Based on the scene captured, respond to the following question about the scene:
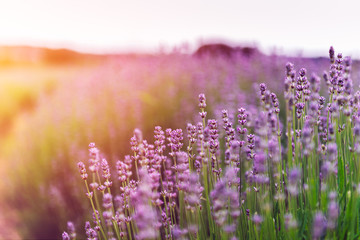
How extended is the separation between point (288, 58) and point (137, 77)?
10.4ft

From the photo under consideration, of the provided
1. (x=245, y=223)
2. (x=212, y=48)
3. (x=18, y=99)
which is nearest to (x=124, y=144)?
(x=245, y=223)

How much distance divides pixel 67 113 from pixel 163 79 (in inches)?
66.8

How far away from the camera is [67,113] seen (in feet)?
19.6

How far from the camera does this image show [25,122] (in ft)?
22.5

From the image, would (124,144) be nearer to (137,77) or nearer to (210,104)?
(210,104)

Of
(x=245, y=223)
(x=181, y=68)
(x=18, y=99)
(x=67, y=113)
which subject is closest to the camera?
(x=245, y=223)

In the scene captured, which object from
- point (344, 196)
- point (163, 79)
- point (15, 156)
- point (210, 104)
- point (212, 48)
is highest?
point (212, 48)

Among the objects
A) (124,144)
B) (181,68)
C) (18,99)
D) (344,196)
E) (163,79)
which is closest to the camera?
(344,196)

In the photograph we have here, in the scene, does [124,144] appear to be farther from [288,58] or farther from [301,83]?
[288,58]

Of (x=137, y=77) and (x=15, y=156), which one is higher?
(x=137, y=77)

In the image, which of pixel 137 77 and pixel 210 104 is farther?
pixel 137 77

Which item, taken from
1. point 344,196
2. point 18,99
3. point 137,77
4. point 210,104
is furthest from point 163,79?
point 18,99

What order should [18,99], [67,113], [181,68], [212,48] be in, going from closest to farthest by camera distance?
[67,113] → [181,68] → [18,99] → [212,48]

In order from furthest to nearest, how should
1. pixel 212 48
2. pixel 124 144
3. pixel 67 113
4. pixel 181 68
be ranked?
1. pixel 212 48
2. pixel 181 68
3. pixel 67 113
4. pixel 124 144
